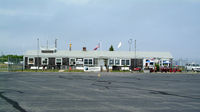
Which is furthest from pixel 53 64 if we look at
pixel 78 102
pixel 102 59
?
pixel 78 102

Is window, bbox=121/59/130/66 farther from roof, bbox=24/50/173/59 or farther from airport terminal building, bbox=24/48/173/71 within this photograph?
roof, bbox=24/50/173/59

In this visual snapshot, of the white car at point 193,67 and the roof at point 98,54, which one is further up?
the roof at point 98,54

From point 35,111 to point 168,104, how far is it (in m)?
5.48

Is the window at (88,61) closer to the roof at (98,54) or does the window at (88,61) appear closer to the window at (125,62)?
the roof at (98,54)

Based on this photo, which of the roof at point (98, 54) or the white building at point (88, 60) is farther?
the roof at point (98, 54)

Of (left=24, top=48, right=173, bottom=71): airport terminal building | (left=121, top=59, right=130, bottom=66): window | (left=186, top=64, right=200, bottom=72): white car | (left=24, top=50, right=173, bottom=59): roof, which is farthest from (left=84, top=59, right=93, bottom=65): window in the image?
(left=186, top=64, right=200, bottom=72): white car

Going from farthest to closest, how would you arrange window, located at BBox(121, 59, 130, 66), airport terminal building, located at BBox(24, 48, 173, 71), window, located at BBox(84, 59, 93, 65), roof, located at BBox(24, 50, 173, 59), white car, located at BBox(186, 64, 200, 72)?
white car, located at BBox(186, 64, 200, 72), window, located at BBox(121, 59, 130, 66), window, located at BBox(84, 59, 93, 65), roof, located at BBox(24, 50, 173, 59), airport terminal building, located at BBox(24, 48, 173, 71)

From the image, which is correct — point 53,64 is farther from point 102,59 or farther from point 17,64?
point 102,59

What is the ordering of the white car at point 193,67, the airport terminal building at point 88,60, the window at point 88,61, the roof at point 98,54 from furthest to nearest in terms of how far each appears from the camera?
1. the white car at point 193,67
2. the window at point 88,61
3. the roof at point 98,54
4. the airport terminal building at point 88,60

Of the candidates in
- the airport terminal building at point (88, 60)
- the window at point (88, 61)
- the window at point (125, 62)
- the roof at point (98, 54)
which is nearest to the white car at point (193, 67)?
the airport terminal building at point (88, 60)

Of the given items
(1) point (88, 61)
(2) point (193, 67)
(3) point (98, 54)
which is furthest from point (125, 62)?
(2) point (193, 67)

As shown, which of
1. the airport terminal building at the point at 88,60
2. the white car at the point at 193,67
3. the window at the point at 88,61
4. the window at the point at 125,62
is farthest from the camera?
the white car at the point at 193,67

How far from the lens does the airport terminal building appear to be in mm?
43969

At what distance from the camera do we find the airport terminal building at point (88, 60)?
1731 inches
